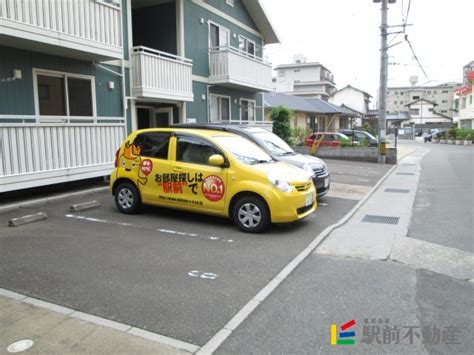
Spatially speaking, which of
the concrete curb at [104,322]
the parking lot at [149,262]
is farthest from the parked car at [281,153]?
the concrete curb at [104,322]

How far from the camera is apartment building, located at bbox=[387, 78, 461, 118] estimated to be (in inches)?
3479

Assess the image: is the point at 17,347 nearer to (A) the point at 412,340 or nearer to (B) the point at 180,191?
(A) the point at 412,340

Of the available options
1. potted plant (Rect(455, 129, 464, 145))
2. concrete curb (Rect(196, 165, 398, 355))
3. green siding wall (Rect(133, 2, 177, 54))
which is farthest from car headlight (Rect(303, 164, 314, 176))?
potted plant (Rect(455, 129, 464, 145))

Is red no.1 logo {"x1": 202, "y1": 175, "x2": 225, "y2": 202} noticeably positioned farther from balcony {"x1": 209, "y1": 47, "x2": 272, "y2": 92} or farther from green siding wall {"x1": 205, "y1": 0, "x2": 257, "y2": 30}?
green siding wall {"x1": 205, "y1": 0, "x2": 257, "y2": 30}

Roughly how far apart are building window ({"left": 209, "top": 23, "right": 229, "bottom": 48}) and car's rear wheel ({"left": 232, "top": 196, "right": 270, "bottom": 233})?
36.1 ft

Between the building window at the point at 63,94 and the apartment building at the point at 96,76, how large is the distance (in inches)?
1.0

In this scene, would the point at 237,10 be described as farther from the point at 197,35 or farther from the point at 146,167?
the point at 146,167

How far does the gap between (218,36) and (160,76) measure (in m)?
5.20

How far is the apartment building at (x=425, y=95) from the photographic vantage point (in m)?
88.4

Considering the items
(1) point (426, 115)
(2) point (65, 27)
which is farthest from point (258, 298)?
(1) point (426, 115)

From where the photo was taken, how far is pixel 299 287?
4.68 m

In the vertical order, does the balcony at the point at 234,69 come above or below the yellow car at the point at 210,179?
above

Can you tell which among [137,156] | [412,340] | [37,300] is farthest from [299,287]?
[137,156]

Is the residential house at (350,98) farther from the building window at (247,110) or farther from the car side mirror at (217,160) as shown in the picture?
A: the car side mirror at (217,160)
